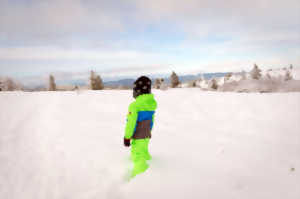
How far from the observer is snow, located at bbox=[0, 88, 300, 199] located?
12.1ft

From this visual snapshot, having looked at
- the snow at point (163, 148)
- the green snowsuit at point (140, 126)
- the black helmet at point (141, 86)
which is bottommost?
the snow at point (163, 148)

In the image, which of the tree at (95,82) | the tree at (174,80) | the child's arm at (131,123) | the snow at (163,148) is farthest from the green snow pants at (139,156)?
the tree at (174,80)

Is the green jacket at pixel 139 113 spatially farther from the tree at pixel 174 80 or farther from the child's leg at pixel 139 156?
the tree at pixel 174 80

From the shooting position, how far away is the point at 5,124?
7066 mm

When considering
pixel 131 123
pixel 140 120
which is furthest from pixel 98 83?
pixel 131 123

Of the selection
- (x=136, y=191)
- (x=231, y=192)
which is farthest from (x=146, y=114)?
(x=231, y=192)

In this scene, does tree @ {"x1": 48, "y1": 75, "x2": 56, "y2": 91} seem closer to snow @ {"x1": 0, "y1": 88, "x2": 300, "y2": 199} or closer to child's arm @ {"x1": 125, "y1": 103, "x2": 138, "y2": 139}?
snow @ {"x1": 0, "y1": 88, "x2": 300, "y2": 199}

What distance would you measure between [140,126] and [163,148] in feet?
6.86

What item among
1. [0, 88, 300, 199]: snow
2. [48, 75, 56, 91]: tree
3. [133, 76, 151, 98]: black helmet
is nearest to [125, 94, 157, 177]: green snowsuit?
[133, 76, 151, 98]: black helmet

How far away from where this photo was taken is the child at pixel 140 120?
396 cm

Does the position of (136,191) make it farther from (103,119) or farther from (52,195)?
(103,119)

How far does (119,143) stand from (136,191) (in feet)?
9.38

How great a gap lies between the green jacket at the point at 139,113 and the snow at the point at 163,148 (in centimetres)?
101

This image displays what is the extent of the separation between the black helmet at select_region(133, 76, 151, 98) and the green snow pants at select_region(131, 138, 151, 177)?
1076mm
